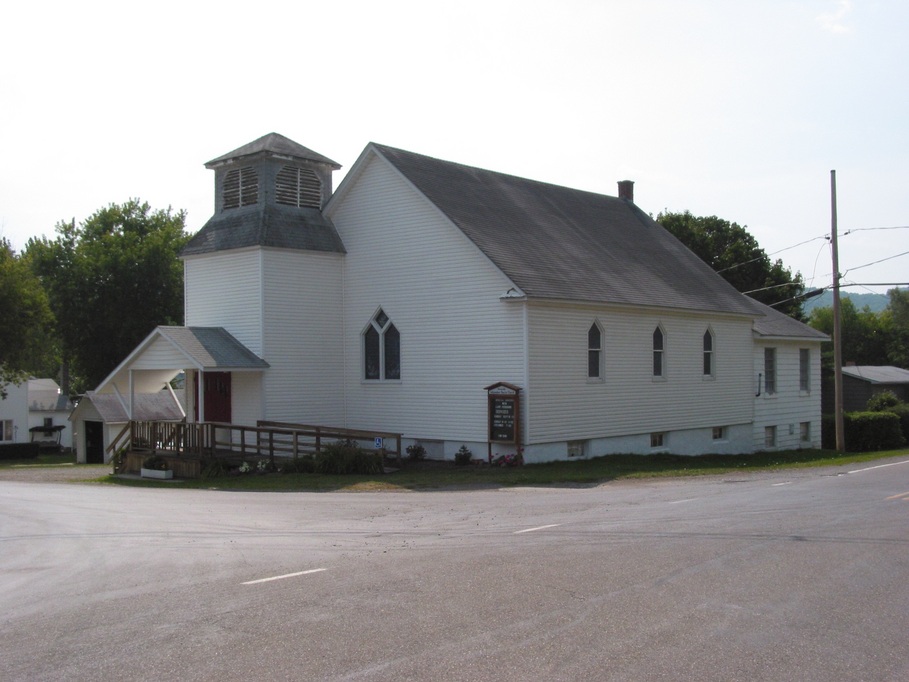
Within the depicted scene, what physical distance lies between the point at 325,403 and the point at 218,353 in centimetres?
380

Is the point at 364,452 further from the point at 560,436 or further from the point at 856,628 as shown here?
the point at 856,628

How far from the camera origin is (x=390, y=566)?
1004cm

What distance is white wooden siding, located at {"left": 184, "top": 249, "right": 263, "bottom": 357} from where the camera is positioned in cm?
2717

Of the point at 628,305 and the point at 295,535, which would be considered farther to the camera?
the point at 628,305

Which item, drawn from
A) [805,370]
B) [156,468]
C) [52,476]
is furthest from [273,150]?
[805,370]

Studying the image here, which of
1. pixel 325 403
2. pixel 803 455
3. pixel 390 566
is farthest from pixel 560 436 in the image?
pixel 390 566

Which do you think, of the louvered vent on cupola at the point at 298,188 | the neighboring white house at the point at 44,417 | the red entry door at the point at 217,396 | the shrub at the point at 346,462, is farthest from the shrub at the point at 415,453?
the neighboring white house at the point at 44,417

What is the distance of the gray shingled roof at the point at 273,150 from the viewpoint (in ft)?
94.1

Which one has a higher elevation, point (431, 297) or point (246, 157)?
point (246, 157)

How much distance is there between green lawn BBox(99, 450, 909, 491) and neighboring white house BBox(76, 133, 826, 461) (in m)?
1.09

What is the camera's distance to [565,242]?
29.0 m

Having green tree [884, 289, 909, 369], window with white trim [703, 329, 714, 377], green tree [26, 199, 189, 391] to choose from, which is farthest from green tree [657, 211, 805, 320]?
green tree [884, 289, 909, 369]

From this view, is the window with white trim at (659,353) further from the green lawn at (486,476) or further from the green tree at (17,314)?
the green tree at (17,314)

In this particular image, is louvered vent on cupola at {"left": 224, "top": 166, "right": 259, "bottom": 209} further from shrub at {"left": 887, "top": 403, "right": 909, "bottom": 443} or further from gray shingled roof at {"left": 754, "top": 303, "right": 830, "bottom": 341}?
shrub at {"left": 887, "top": 403, "right": 909, "bottom": 443}
